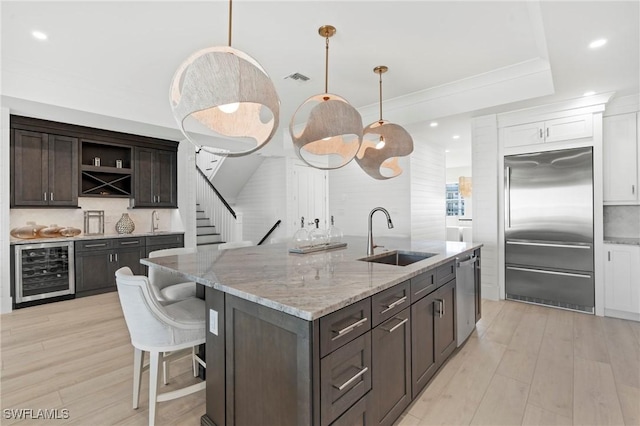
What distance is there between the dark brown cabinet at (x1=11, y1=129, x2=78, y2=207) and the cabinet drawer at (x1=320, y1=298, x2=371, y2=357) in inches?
201

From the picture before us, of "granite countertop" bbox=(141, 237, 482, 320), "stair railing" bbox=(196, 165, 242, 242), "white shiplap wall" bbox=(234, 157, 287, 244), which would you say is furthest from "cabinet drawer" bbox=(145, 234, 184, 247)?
"granite countertop" bbox=(141, 237, 482, 320)

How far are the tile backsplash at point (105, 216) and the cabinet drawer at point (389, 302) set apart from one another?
202 inches

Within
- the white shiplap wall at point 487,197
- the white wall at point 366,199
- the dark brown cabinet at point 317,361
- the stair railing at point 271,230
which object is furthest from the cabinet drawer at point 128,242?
the white shiplap wall at point 487,197

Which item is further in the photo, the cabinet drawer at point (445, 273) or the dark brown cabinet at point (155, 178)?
the dark brown cabinet at point (155, 178)

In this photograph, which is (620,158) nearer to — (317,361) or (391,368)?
(391,368)

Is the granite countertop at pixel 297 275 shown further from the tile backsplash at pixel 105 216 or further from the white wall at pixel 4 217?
the tile backsplash at pixel 105 216

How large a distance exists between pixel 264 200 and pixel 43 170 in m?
4.10

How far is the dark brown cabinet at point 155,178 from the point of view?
18.1ft

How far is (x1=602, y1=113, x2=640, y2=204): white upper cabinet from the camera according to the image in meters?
3.79

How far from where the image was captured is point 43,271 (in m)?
4.33

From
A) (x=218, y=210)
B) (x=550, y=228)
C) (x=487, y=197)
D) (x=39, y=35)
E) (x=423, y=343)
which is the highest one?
(x=39, y=35)

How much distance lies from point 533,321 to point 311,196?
4896 millimetres

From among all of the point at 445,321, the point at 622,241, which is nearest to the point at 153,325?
the point at 445,321

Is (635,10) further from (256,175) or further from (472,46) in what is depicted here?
(256,175)
